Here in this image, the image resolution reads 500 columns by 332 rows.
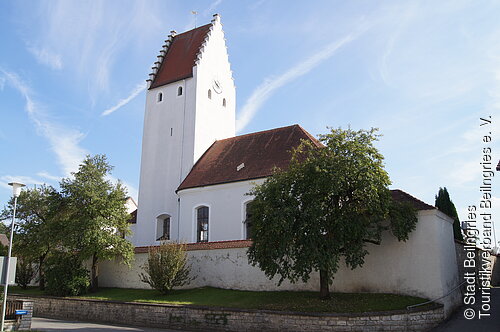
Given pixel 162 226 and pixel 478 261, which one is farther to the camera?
pixel 162 226

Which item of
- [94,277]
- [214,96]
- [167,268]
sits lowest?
[94,277]

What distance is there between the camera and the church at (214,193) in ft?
58.3

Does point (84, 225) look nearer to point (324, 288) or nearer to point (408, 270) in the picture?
point (324, 288)

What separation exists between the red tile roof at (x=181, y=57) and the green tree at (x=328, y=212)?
752 inches

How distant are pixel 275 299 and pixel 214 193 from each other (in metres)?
11.6

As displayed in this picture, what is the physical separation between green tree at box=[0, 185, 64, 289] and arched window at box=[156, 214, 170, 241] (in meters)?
7.63

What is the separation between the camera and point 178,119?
33.6 meters

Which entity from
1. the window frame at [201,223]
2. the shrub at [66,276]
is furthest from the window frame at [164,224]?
the shrub at [66,276]

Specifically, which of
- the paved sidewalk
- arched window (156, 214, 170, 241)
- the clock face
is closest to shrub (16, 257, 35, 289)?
arched window (156, 214, 170, 241)

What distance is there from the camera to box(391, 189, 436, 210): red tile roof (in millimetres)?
17938

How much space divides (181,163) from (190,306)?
15.9 meters

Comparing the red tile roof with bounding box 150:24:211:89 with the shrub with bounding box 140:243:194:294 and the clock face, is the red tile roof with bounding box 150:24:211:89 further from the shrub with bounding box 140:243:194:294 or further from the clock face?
the shrub with bounding box 140:243:194:294

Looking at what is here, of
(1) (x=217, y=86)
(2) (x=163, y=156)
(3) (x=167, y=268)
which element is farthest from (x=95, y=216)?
(1) (x=217, y=86)

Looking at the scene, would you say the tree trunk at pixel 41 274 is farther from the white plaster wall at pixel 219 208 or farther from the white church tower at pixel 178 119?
the white plaster wall at pixel 219 208
